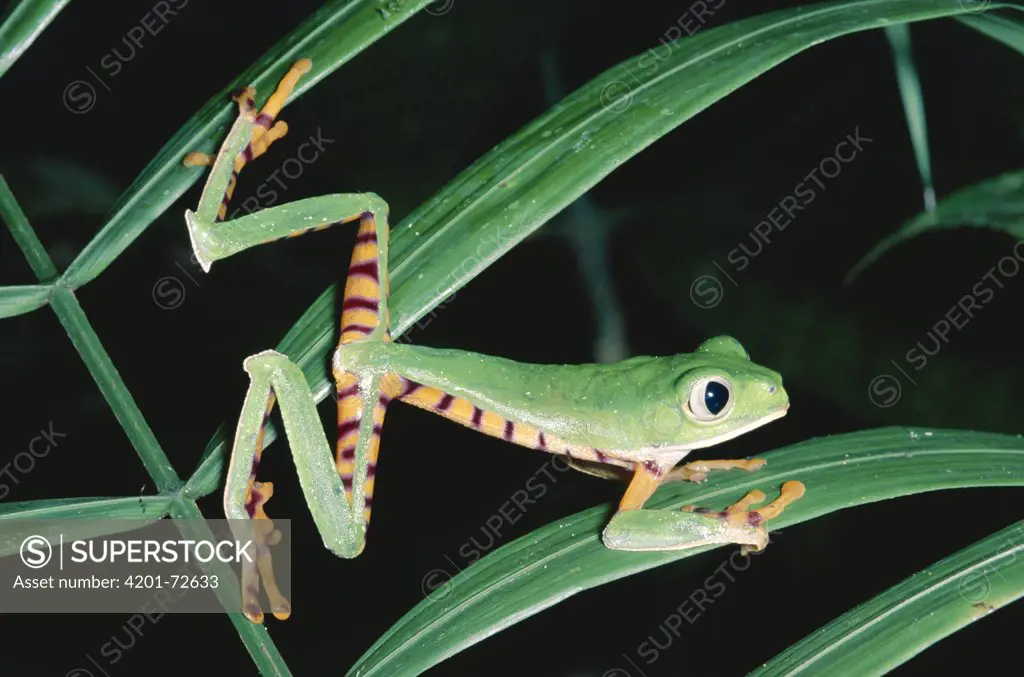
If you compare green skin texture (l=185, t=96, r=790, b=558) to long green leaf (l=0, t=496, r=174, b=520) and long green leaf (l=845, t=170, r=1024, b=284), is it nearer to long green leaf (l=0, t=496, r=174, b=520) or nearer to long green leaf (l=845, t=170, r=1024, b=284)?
long green leaf (l=0, t=496, r=174, b=520)

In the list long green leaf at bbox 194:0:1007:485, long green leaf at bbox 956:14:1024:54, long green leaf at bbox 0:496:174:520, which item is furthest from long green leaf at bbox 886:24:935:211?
long green leaf at bbox 0:496:174:520

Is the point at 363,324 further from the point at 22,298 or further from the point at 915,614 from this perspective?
the point at 915,614

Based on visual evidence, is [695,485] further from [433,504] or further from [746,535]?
[433,504]

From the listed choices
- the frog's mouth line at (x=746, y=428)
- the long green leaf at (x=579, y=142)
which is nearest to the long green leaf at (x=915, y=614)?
the frog's mouth line at (x=746, y=428)

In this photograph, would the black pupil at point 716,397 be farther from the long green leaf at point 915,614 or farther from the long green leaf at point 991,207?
the long green leaf at point 991,207

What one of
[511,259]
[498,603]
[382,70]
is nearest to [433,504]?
[511,259]
